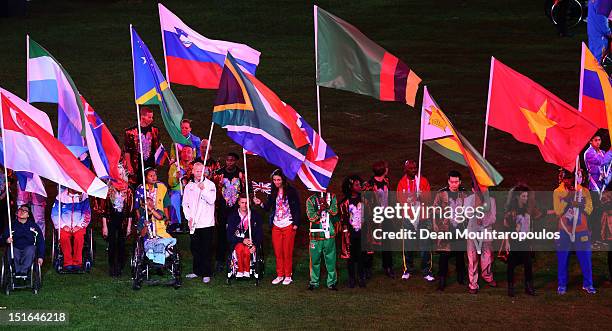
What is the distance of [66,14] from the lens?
40.1 metres

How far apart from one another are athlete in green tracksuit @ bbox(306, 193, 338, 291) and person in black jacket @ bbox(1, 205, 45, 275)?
3961 mm

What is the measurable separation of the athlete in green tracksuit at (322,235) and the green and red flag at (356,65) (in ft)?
6.02

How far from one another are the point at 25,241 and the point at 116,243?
1.49 m

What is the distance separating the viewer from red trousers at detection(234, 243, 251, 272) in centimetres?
1853

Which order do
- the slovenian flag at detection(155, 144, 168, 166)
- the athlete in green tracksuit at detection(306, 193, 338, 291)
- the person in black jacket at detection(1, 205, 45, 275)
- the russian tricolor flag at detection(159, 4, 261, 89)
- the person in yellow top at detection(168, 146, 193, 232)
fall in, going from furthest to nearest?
the slovenian flag at detection(155, 144, 168, 166) → the person in yellow top at detection(168, 146, 193, 232) → the russian tricolor flag at detection(159, 4, 261, 89) → the athlete in green tracksuit at detection(306, 193, 338, 291) → the person in black jacket at detection(1, 205, 45, 275)

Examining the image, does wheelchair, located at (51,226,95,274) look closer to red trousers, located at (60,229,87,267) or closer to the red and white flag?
red trousers, located at (60,229,87,267)

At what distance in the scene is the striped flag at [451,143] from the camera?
692 inches

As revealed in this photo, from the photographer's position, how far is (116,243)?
62.2 feet

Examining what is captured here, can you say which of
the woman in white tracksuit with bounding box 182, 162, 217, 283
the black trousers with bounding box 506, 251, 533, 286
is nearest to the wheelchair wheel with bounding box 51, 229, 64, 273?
the woman in white tracksuit with bounding box 182, 162, 217, 283

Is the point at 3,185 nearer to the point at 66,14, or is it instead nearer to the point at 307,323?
the point at 307,323

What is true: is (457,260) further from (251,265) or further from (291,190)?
(251,265)

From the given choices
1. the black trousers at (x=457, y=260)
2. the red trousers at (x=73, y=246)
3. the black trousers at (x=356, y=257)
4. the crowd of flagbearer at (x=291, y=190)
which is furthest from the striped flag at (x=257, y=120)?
Result: the red trousers at (x=73, y=246)

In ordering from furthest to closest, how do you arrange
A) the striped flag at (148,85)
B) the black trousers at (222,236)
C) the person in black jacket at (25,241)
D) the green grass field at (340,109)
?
the black trousers at (222,236) < the striped flag at (148,85) < the person in black jacket at (25,241) < the green grass field at (340,109)

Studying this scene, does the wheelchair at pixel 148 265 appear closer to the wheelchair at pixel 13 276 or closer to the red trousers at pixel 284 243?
the wheelchair at pixel 13 276
